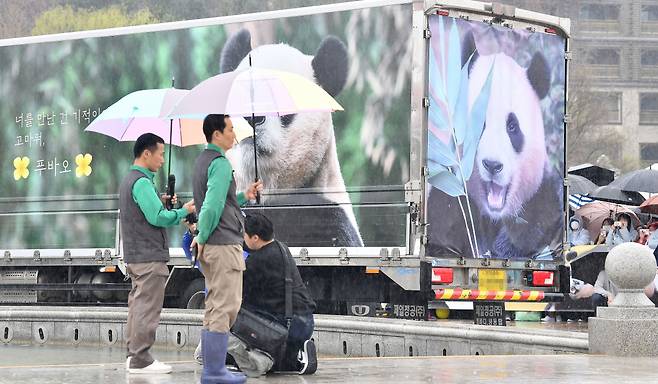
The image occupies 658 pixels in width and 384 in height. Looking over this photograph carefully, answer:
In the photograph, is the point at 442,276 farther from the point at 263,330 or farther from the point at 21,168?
the point at 21,168

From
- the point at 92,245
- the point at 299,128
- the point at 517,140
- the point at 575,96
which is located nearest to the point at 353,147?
the point at 299,128

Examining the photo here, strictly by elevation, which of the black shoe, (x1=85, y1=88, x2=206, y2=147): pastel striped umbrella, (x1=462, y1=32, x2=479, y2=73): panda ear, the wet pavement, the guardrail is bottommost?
the guardrail

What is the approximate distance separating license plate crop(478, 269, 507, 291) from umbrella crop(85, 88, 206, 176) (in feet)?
15.8

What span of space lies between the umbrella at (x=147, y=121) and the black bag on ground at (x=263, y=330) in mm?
2597

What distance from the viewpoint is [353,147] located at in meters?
17.5

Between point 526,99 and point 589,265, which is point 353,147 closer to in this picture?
point 526,99

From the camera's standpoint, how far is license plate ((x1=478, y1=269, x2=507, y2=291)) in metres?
17.5

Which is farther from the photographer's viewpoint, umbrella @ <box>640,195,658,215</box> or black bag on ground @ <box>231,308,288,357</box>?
umbrella @ <box>640,195,658,215</box>

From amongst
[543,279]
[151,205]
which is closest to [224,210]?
[151,205]

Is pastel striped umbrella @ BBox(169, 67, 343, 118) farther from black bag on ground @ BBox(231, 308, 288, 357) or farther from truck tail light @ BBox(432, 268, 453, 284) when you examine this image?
truck tail light @ BBox(432, 268, 453, 284)

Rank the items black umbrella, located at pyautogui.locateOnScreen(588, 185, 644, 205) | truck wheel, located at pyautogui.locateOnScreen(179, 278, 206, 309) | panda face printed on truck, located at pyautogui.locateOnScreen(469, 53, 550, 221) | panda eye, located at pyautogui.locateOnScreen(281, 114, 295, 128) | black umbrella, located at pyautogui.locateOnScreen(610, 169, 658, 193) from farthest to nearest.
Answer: black umbrella, located at pyautogui.locateOnScreen(588, 185, 644, 205) < black umbrella, located at pyautogui.locateOnScreen(610, 169, 658, 193) < truck wheel, located at pyautogui.locateOnScreen(179, 278, 206, 309) < panda eye, located at pyautogui.locateOnScreen(281, 114, 295, 128) < panda face printed on truck, located at pyautogui.locateOnScreen(469, 53, 550, 221)

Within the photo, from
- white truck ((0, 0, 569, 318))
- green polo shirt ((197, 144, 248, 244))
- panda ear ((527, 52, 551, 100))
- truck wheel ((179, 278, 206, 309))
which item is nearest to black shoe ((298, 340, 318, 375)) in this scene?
green polo shirt ((197, 144, 248, 244))

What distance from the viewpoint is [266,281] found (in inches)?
446

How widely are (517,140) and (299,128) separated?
2559 millimetres
